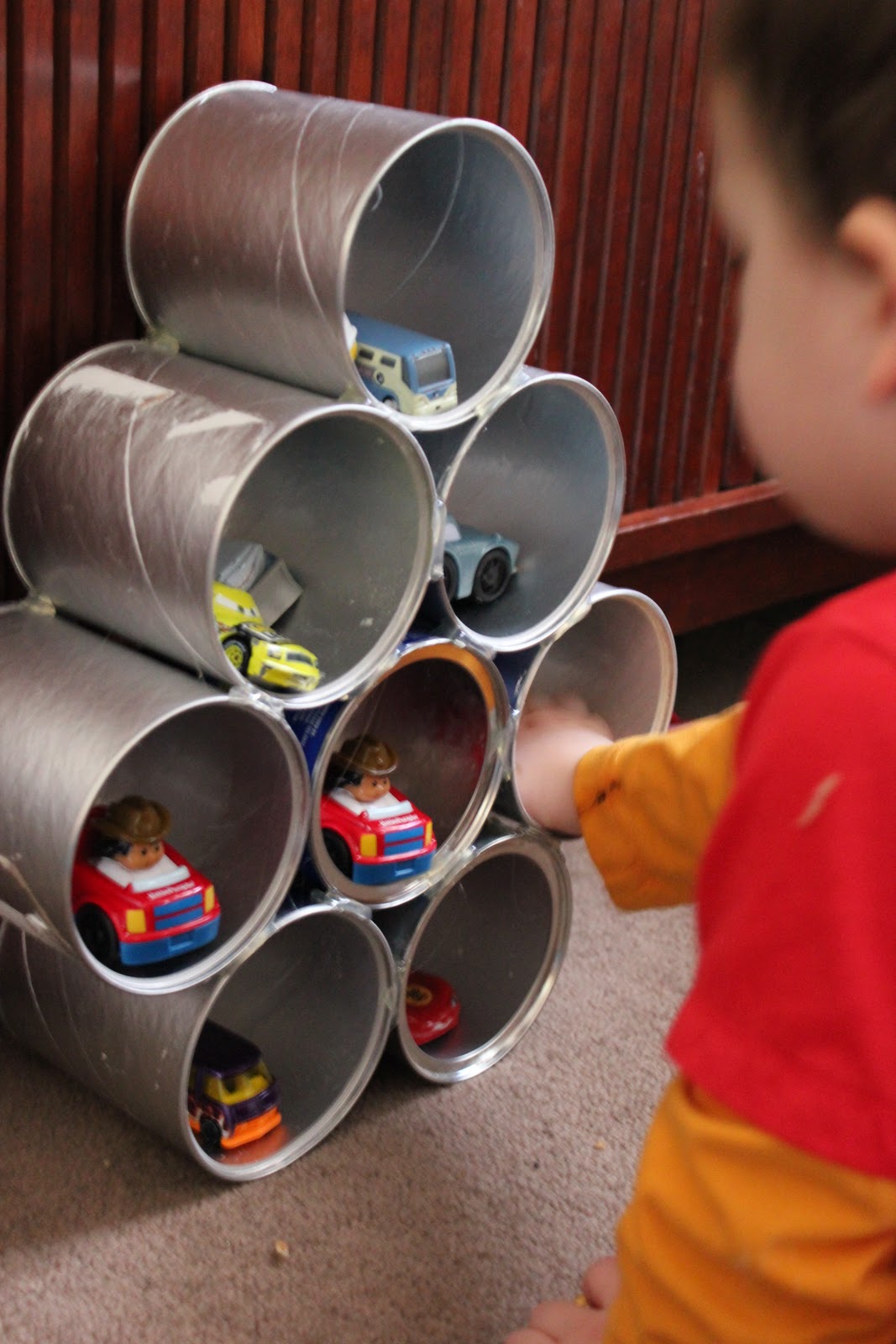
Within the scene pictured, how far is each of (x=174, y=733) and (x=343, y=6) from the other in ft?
1.74

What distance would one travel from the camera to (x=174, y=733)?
1.07 m

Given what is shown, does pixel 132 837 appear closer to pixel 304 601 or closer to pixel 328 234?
pixel 304 601

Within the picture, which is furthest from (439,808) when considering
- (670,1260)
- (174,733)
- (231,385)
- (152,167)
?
(670,1260)

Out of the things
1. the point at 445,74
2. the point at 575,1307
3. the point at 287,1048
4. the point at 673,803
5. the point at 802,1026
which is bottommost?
the point at 287,1048

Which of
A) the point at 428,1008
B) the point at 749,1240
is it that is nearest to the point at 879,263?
the point at 749,1240

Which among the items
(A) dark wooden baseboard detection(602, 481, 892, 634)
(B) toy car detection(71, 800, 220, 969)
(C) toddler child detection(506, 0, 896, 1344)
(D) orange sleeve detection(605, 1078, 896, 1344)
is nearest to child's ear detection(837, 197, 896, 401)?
(C) toddler child detection(506, 0, 896, 1344)

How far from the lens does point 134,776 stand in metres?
1.08

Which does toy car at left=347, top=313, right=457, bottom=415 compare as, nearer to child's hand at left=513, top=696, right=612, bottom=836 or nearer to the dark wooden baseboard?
child's hand at left=513, top=696, right=612, bottom=836

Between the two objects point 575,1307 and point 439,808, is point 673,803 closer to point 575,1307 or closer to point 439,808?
point 575,1307

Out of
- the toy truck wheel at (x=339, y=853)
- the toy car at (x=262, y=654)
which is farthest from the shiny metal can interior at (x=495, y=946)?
the toy car at (x=262, y=654)

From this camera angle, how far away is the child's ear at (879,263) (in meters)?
0.43

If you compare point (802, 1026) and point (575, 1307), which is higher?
point (802, 1026)

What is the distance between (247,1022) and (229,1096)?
4.4 inches

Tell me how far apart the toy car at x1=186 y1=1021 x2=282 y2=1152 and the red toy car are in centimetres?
15
